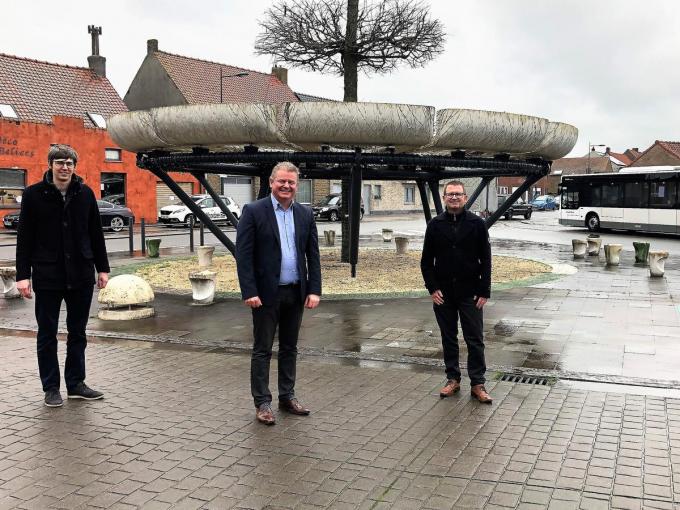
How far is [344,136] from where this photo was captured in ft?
29.3

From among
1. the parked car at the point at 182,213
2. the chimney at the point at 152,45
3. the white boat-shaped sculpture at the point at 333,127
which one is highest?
the chimney at the point at 152,45

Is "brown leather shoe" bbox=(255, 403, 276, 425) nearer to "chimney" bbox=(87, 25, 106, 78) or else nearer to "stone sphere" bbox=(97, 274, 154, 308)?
"stone sphere" bbox=(97, 274, 154, 308)

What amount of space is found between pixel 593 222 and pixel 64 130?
24.1m

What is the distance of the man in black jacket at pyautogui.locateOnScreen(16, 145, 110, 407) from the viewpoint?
16.4 ft

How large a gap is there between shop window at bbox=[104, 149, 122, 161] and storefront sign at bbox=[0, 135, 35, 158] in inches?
166

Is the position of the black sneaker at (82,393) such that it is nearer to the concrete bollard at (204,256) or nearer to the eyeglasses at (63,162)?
the eyeglasses at (63,162)

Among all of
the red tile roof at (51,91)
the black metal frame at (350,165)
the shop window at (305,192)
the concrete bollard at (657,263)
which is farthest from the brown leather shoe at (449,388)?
the shop window at (305,192)

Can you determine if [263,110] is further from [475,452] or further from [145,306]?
[475,452]

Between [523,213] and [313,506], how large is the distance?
43880mm

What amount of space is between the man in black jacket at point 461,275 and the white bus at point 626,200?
74.9ft

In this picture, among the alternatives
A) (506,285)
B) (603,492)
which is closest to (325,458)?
(603,492)

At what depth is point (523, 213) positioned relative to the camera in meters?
45.3

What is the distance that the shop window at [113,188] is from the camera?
3362 cm

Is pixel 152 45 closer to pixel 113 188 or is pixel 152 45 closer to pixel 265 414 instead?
pixel 113 188
